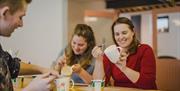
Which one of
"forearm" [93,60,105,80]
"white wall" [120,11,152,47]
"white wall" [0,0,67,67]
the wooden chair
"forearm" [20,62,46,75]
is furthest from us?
"white wall" [120,11,152,47]

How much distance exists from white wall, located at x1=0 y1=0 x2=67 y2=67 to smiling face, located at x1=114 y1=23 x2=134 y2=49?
2.28m

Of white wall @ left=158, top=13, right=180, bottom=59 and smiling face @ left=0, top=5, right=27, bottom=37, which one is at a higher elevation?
smiling face @ left=0, top=5, right=27, bottom=37

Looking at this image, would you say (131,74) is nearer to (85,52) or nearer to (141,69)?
(141,69)

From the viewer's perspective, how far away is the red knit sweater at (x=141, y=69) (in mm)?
1956

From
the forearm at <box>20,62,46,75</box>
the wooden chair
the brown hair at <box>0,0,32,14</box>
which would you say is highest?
the brown hair at <box>0,0,32,14</box>

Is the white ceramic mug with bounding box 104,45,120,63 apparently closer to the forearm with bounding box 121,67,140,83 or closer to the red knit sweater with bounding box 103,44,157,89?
the forearm with bounding box 121,67,140,83

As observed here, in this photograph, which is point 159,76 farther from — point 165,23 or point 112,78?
point 165,23

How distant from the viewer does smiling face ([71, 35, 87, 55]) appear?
7.53 ft

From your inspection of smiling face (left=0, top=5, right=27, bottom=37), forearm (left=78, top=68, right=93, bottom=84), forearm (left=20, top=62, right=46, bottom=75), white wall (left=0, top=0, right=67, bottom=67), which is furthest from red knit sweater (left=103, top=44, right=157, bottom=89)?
white wall (left=0, top=0, right=67, bottom=67)

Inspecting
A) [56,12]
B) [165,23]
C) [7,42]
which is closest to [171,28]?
[165,23]

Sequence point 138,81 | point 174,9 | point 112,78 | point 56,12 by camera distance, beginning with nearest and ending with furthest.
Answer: point 138,81 < point 112,78 < point 56,12 < point 174,9

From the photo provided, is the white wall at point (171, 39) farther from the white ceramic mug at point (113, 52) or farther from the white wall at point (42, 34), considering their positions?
the white ceramic mug at point (113, 52)

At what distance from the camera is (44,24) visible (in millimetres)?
4438

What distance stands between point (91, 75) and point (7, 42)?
255cm
